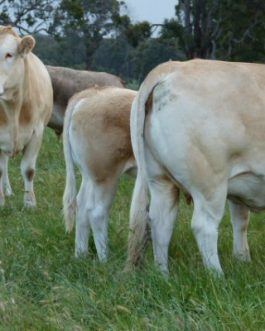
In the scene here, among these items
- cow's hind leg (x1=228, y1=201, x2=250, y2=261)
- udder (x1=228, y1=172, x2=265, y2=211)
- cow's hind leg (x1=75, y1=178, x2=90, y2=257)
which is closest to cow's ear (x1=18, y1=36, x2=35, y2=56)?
cow's hind leg (x1=75, y1=178, x2=90, y2=257)

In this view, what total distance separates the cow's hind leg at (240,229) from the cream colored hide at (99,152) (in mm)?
893

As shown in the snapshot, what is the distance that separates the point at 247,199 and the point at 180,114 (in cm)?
83

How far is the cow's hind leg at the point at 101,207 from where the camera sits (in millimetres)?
6652

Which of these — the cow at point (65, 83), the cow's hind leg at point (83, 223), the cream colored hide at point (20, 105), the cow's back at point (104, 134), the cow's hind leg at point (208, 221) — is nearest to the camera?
the cow's hind leg at point (208, 221)

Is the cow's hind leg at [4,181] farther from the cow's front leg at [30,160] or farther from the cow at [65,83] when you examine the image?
the cow at [65,83]

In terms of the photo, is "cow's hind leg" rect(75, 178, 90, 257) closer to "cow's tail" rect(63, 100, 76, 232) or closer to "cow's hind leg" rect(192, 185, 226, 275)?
"cow's tail" rect(63, 100, 76, 232)

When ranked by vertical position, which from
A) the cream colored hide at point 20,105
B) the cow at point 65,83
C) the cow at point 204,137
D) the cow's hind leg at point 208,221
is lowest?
the cow at point 65,83

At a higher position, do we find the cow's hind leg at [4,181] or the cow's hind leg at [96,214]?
the cow's hind leg at [96,214]

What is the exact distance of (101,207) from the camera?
6.70m

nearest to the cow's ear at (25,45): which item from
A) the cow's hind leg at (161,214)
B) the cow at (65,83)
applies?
the cow's hind leg at (161,214)

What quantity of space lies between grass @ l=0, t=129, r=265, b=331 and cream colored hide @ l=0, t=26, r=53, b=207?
239 centimetres

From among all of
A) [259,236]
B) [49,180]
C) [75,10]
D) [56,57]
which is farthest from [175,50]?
[259,236]

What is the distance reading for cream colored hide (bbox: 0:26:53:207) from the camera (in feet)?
29.9

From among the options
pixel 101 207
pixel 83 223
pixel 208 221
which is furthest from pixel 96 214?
pixel 208 221
